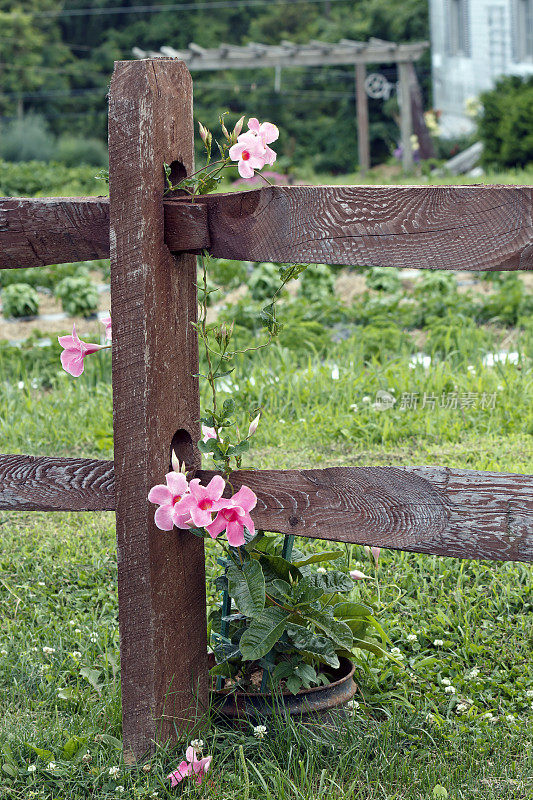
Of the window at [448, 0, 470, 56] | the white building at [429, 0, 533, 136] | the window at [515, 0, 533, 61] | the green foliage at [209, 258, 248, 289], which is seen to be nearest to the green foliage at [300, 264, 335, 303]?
the green foliage at [209, 258, 248, 289]

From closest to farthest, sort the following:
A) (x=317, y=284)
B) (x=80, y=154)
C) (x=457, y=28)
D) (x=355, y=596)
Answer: (x=355, y=596), (x=317, y=284), (x=457, y=28), (x=80, y=154)

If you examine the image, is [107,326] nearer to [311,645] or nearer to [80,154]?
[311,645]

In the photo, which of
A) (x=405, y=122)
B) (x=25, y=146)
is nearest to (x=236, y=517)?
(x=405, y=122)

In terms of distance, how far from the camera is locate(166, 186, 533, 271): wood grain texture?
1602 millimetres

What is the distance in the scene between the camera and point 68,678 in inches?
94.1

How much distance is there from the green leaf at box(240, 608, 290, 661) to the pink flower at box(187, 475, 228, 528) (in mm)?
269

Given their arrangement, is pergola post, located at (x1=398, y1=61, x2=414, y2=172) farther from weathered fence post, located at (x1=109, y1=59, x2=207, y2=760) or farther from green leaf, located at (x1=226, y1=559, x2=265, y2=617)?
green leaf, located at (x1=226, y1=559, x2=265, y2=617)

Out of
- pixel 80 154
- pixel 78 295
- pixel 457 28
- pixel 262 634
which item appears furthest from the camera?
pixel 80 154

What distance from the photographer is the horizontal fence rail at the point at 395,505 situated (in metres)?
1.74

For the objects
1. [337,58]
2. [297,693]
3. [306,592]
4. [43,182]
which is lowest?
[297,693]

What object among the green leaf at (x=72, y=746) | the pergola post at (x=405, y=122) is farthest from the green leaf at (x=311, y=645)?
the pergola post at (x=405, y=122)

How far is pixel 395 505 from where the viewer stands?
183 cm

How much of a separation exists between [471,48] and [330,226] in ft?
61.9

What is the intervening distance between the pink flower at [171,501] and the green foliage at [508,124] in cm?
1392
